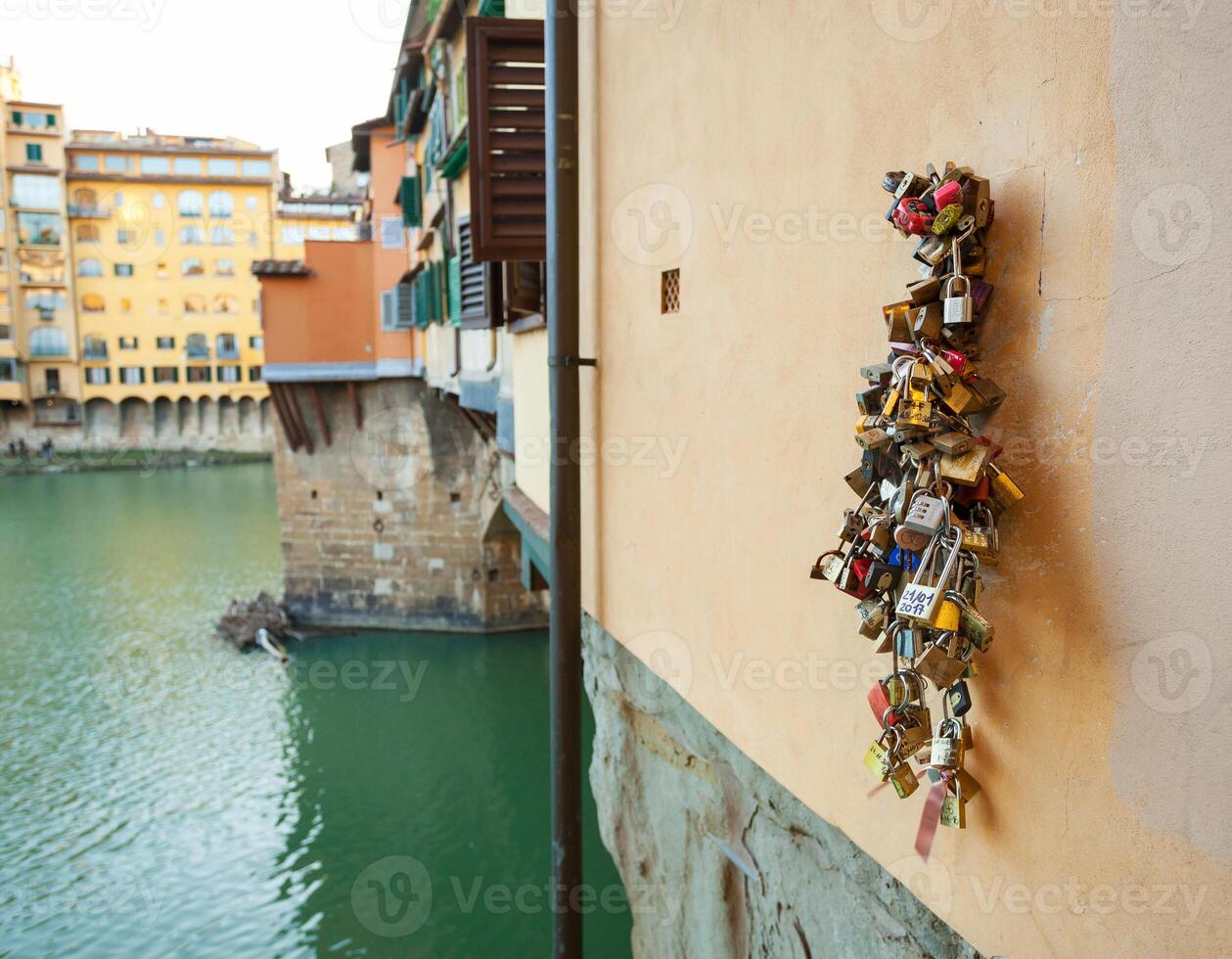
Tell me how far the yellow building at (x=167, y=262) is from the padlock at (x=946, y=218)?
165ft

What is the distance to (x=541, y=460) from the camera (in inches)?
249

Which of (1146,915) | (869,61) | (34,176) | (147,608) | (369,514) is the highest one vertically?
(34,176)

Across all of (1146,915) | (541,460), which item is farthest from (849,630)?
(541,460)

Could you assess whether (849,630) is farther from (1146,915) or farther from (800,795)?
(1146,915)

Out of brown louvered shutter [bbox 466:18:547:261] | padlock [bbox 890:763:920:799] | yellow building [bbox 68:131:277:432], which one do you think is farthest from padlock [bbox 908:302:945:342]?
yellow building [bbox 68:131:277:432]

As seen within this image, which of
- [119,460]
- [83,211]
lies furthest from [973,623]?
[83,211]

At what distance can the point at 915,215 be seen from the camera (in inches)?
68.7

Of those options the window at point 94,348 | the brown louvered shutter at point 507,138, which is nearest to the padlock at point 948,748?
the brown louvered shutter at point 507,138

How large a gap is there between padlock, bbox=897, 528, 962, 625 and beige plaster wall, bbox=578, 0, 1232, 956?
18cm

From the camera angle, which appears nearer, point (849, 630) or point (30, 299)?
point (849, 630)

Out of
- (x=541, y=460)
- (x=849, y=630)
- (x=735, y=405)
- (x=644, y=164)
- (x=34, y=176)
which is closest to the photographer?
(x=849, y=630)

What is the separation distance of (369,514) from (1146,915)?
17.7 m

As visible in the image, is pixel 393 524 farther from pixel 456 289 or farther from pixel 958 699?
pixel 958 699

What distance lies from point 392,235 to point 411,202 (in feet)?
7.11
